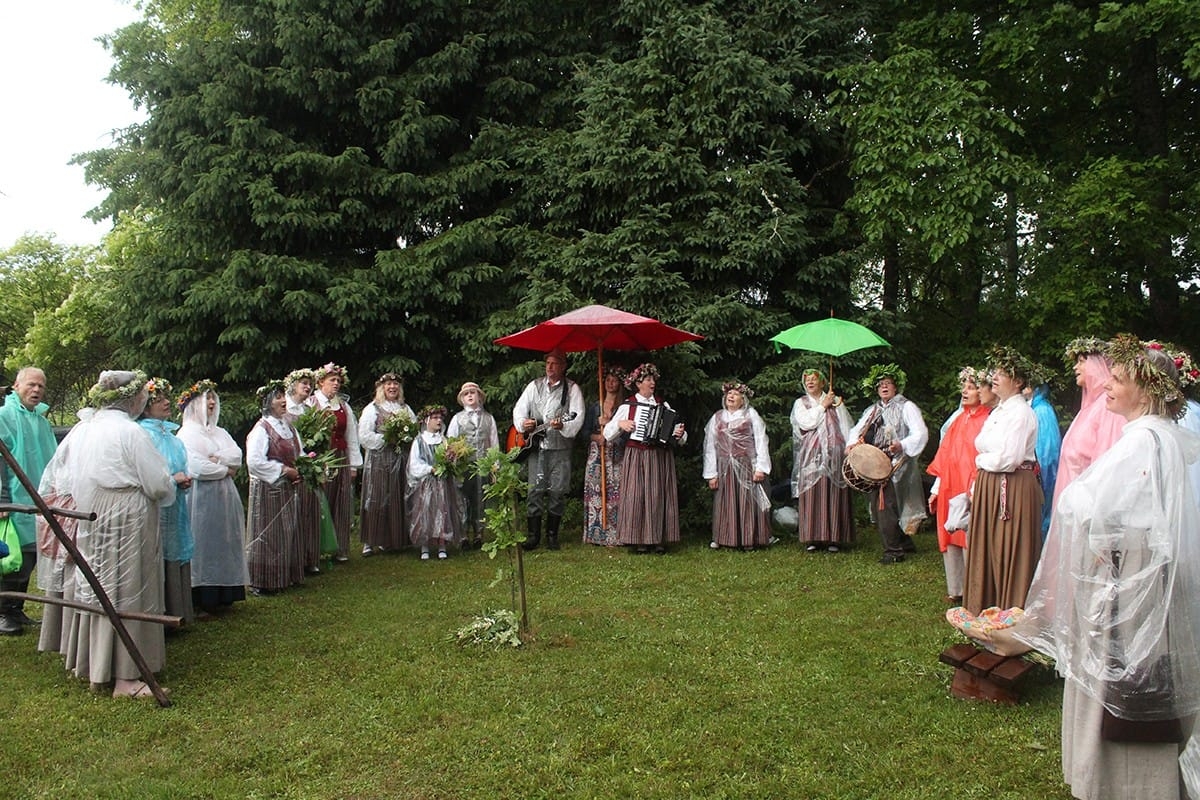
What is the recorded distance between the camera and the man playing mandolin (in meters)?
10.4

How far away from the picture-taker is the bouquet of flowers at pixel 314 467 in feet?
27.6

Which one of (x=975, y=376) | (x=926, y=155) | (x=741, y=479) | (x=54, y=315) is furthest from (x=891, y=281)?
(x=54, y=315)

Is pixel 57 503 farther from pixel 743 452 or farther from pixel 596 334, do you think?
pixel 743 452

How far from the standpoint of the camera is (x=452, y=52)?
1305cm

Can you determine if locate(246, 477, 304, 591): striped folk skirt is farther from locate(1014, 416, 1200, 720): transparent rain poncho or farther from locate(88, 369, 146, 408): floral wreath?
locate(1014, 416, 1200, 720): transparent rain poncho

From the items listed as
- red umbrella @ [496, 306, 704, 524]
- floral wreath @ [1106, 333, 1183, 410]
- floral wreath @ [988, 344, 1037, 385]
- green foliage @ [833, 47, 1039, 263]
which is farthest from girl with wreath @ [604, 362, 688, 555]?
floral wreath @ [1106, 333, 1183, 410]

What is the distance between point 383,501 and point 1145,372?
7982 millimetres

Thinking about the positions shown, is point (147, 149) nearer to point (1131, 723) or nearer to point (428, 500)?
point (428, 500)

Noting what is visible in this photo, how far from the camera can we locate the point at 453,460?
9.48 meters

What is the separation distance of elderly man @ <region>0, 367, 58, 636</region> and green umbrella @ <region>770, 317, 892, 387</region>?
6.79 meters

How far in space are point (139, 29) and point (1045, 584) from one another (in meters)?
16.5

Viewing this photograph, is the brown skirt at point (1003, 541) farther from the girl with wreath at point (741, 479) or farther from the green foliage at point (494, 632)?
the girl with wreath at point (741, 479)

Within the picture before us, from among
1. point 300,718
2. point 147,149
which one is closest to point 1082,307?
point 300,718

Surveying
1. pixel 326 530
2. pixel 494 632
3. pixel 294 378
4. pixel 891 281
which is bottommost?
pixel 494 632
